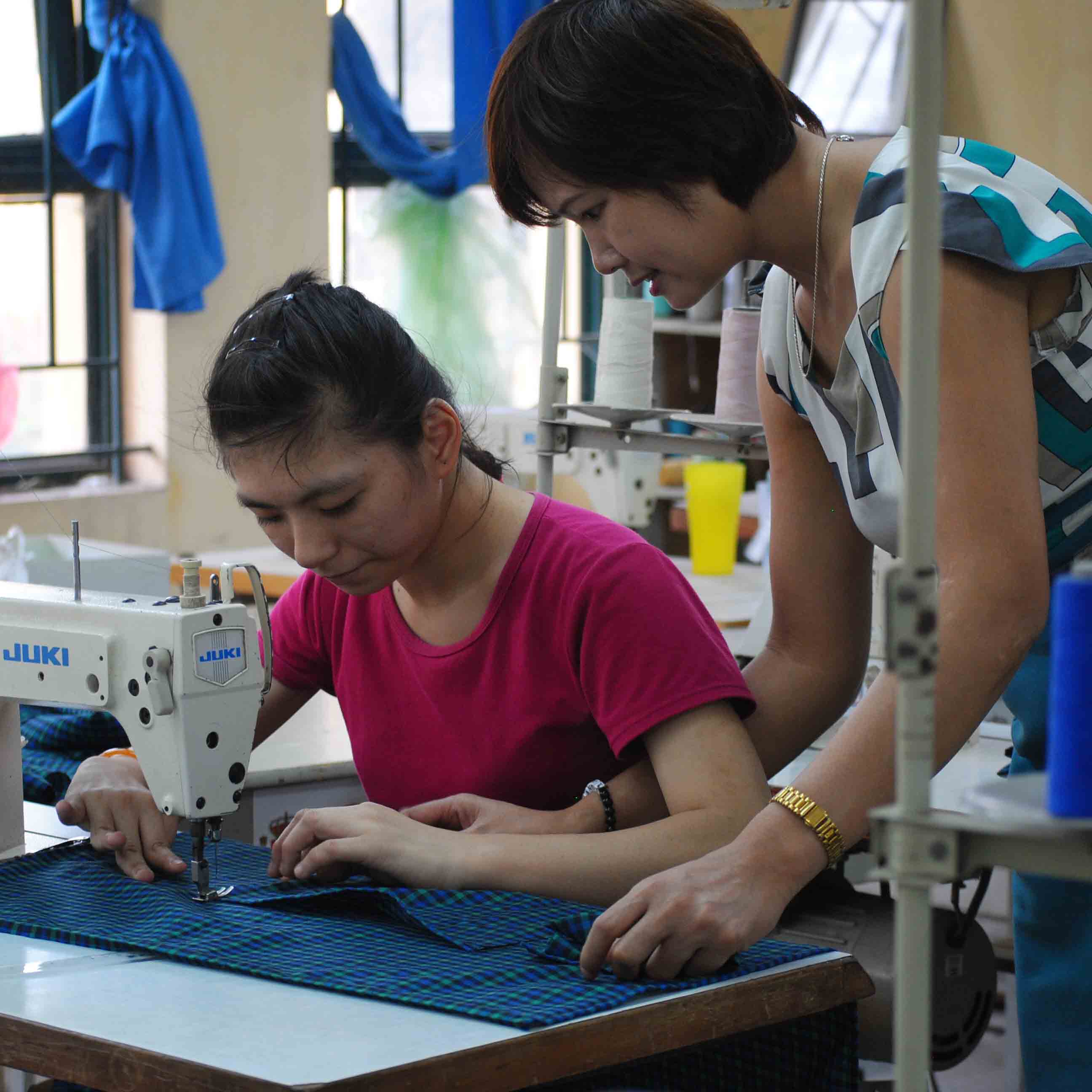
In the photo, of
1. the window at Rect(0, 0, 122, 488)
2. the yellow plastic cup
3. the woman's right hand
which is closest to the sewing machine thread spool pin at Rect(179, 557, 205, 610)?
the woman's right hand

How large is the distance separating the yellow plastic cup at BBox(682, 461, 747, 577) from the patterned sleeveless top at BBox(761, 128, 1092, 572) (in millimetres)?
2049

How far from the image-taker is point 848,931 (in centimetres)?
171

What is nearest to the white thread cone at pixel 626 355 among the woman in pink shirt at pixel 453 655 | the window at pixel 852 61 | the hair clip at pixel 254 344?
the woman in pink shirt at pixel 453 655

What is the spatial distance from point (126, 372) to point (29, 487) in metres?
0.53

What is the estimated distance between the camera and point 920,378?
675 millimetres

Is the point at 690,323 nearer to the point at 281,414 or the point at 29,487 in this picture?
the point at 29,487

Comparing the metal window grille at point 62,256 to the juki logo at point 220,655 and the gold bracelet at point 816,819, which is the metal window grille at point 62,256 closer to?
the juki logo at point 220,655

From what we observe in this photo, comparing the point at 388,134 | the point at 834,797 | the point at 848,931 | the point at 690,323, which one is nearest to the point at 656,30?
the point at 834,797

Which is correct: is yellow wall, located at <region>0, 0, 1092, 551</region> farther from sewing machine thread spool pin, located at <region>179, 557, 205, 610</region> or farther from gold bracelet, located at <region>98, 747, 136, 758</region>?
sewing machine thread spool pin, located at <region>179, 557, 205, 610</region>

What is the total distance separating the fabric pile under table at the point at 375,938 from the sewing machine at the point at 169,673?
0.07 m

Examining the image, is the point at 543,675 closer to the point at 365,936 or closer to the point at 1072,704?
the point at 365,936

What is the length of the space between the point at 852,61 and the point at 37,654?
4600 mm

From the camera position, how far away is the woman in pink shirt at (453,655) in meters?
1.33

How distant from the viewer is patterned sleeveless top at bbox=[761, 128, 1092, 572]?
3.46ft
